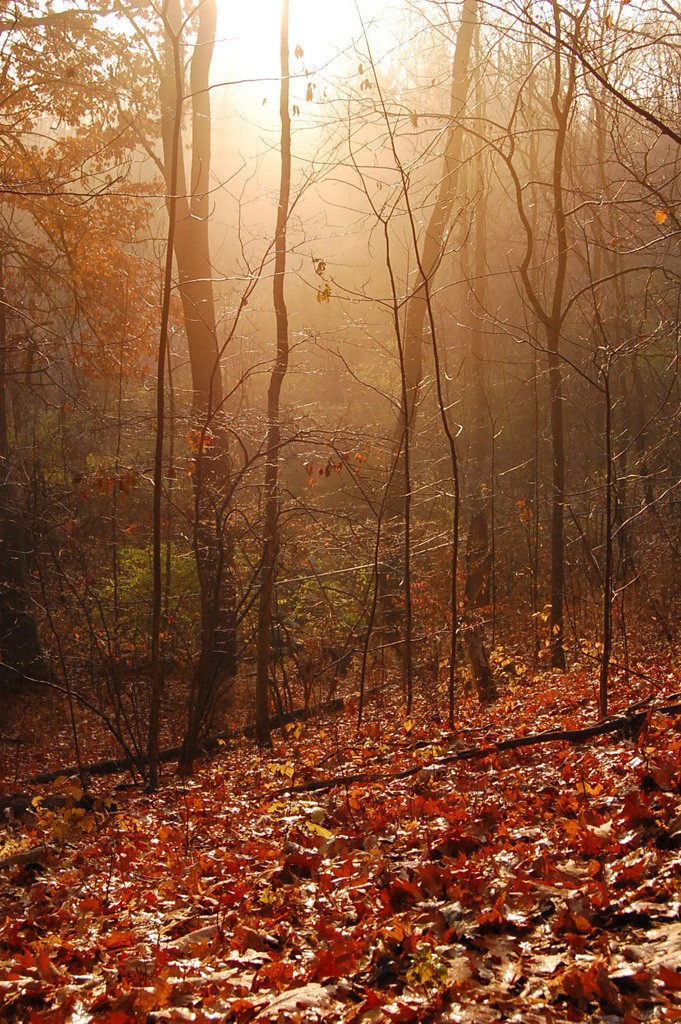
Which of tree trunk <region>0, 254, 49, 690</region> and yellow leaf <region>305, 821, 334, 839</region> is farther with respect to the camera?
tree trunk <region>0, 254, 49, 690</region>

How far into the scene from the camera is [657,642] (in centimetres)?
1027

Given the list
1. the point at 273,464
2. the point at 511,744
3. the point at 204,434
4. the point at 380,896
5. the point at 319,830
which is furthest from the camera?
the point at 273,464

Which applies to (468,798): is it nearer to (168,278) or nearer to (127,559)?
(168,278)

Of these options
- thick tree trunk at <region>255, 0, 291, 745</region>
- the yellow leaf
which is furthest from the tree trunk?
the yellow leaf

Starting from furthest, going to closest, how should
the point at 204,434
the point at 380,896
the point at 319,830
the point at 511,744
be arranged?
the point at 204,434
the point at 511,744
the point at 319,830
the point at 380,896

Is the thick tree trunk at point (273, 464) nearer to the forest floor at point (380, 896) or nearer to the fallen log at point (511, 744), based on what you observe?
the forest floor at point (380, 896)

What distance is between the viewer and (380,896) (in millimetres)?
3535

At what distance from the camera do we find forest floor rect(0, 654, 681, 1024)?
2744 millimetres

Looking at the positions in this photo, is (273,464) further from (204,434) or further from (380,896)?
(380,896)

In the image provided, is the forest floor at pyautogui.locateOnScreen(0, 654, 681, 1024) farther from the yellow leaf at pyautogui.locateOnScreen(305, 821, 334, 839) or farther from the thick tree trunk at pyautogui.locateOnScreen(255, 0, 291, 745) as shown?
the thick tree trunk at pyautogui.locateOnScreen(255, 0, 291, 745)

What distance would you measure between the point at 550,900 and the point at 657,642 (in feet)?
25.5

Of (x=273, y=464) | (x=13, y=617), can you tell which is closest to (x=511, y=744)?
(x=273, y=464)

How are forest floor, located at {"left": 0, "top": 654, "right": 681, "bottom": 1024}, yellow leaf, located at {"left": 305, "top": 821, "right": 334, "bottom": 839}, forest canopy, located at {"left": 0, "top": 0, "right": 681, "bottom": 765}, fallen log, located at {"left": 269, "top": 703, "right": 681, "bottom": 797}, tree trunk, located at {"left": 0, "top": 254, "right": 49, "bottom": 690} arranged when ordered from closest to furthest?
forest floor, located at {"left": 0, "top": 654, "right": 681, "bottom": 1024} → yellow leaf, located at {"left": 305, "top": 821, "right": 334, "bottom": 839} → fallen log, located at {"left": 269, "top": 703, "right": 681, "bottom": 797} → forest canopy, located at {"left": 0, "top": 0, "right": 681, "bottom": 765} → tree trunk, located at {"left": 0, "top": 254, "right": 49, "bottom": 690}

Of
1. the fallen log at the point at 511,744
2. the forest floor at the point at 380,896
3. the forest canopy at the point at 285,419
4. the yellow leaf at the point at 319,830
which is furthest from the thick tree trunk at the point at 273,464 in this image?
the yellow leaf at the point at 319,830
